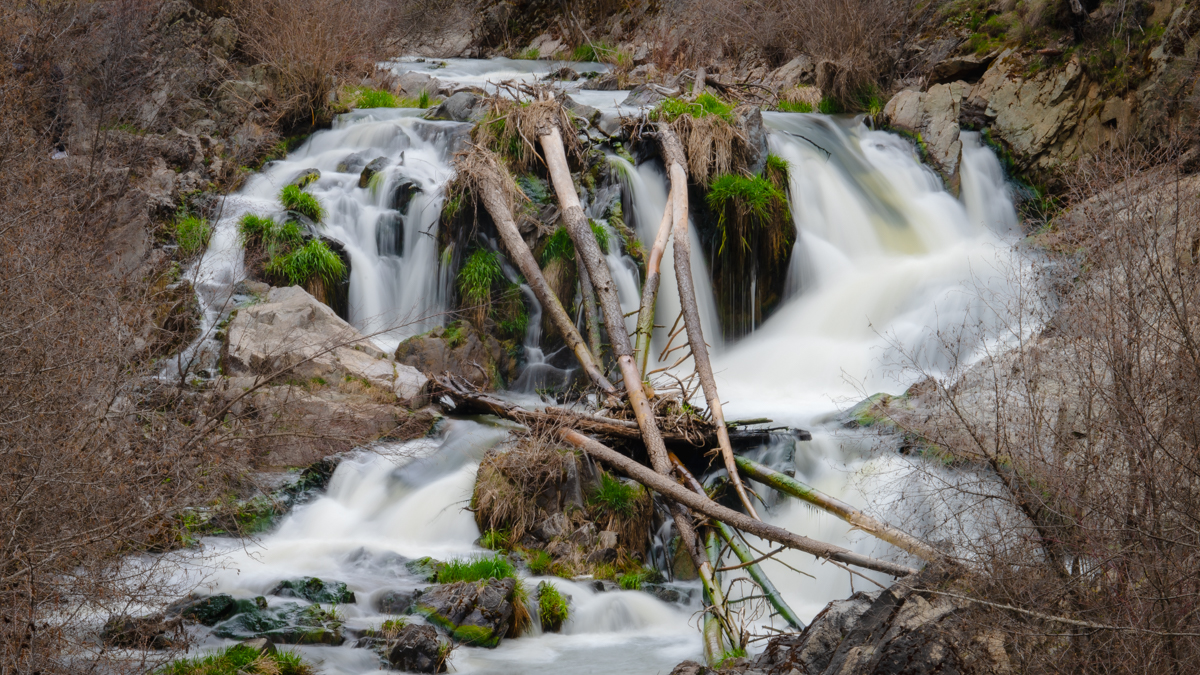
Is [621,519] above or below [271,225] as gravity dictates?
below

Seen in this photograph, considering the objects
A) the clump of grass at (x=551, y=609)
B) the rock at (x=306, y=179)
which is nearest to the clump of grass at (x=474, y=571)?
the clump of grass at (x=551, y=609)

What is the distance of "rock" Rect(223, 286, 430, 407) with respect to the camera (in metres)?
7.99

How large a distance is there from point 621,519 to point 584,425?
0.81 metres

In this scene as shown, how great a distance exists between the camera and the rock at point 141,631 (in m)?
4.24

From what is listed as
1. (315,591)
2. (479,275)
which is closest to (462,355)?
(479,275)

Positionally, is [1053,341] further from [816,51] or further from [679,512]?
[816,51]

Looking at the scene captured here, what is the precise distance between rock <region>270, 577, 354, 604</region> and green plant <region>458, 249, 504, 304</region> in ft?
13.5

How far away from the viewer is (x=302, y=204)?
34.0 ft

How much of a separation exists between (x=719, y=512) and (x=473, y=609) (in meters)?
1.61

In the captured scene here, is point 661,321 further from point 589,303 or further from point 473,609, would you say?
point 473,609

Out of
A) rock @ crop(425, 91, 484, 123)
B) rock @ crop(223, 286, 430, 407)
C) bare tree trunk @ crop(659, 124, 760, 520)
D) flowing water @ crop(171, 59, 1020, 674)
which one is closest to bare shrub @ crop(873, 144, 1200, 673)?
flowing water @ crop(171, 59, 1020, 674)

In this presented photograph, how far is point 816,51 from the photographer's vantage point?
48.3 feet

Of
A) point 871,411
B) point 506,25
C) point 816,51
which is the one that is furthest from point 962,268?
point 506,25

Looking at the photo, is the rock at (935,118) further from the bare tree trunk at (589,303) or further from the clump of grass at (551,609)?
the clump of grass at (551,609)
